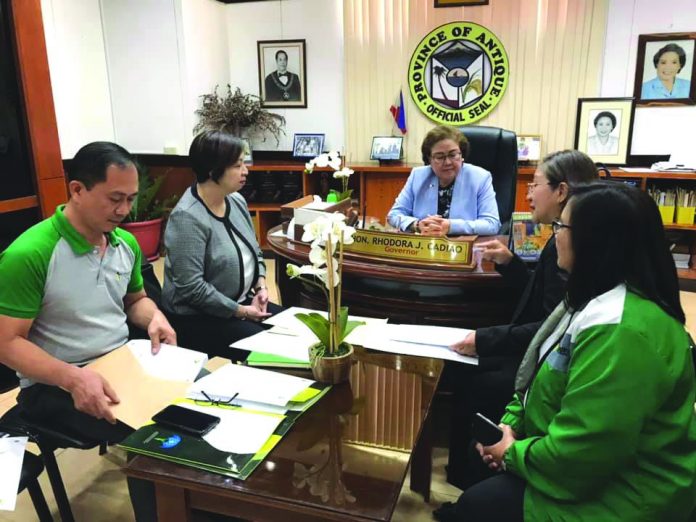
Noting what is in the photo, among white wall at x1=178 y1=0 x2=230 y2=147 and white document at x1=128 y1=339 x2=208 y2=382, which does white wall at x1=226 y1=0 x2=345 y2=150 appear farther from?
white document at x1=128 y1=339 x2=208 y2=382

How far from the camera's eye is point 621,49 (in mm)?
4426

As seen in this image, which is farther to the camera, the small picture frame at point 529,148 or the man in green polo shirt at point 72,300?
the small picture frame at point 529,148

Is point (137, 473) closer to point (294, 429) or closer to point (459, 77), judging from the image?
point (294, 429)

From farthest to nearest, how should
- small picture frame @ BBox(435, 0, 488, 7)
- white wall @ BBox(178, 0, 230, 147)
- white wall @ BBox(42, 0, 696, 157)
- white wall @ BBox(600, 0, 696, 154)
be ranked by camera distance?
white wall @ BBox(178, 0, 230, 147), small picture frame @ BBox(435, 0, 488, 7), white wall @ BBox(42, 0, 696, 157), white wall @ BBox(600, 0, 696, 154)

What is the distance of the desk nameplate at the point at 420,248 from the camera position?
2021 millimetres

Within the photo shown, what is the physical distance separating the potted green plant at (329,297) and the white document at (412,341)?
197 millimetres

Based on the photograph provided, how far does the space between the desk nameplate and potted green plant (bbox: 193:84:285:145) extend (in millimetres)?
3361

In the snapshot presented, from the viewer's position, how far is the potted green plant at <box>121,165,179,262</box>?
484cm

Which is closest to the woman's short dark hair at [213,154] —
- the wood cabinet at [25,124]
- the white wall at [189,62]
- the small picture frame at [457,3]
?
the wood cabinet at [25,124]

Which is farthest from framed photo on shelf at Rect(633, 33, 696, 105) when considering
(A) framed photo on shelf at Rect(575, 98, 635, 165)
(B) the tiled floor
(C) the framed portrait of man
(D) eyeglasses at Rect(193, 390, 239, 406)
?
(D) eyeglasses at Rect(193, 390, 239, 406)

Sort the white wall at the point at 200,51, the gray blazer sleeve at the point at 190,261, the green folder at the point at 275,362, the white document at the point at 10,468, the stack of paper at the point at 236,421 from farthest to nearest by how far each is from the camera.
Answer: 1. the white wall at the point at 200,51
2. the gray blazer sleeve at the point at 190,261
3. the green folder at the point at 275,362
4. the white document at the point at 10,468
5. the stack of paper at the point at 236,421

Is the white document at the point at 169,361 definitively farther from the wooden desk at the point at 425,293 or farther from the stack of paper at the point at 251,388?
the wooden desk at the point at 425,293

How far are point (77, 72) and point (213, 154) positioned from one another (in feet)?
11.3

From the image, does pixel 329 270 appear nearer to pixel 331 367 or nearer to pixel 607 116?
pixel 331 367
